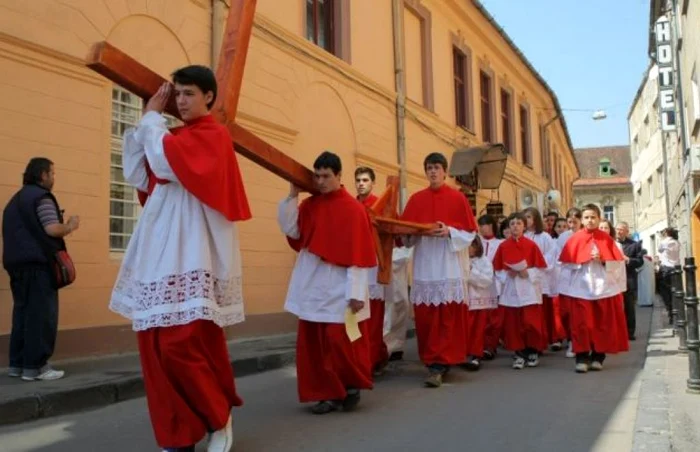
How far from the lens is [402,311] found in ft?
25.6

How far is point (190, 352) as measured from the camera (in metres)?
3.75

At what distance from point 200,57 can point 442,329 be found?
5166 mm

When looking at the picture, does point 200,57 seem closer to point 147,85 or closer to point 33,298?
point 33,298

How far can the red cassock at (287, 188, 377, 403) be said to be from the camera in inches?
209

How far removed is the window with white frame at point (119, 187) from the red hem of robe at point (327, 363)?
12.2 feet

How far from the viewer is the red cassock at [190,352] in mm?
3701

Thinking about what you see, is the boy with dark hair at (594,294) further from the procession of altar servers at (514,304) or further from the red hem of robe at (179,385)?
the red hem of robe at (179,385)

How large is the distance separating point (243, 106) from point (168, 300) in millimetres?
6793

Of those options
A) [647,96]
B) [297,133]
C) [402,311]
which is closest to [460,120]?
[297,133]

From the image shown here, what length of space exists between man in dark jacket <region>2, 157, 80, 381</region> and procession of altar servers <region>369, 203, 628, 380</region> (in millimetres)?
2917

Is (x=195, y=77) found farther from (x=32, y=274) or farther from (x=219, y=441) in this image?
(x=32, y=274)

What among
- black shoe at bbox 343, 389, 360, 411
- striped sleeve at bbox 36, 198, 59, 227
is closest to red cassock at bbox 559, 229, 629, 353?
black shoe at bbox 343, 389, 360, 411

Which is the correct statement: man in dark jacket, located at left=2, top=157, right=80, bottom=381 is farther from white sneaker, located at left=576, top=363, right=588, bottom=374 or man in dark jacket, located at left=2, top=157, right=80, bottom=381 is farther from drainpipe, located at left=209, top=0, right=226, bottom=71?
white sneaker, located at left=576, top=363, right=588, bottom=374

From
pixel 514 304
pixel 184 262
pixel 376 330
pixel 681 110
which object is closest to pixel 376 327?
pixel 376 330
